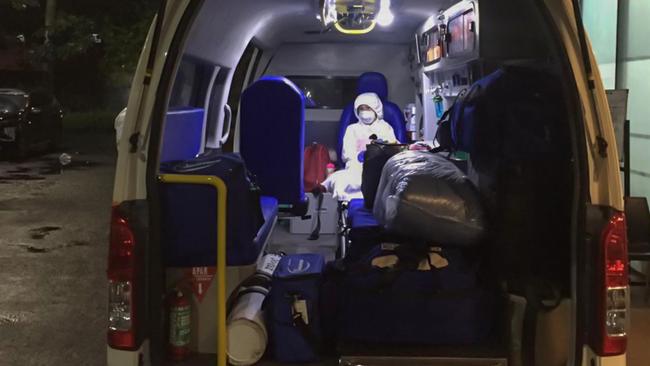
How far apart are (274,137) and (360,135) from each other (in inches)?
57.7

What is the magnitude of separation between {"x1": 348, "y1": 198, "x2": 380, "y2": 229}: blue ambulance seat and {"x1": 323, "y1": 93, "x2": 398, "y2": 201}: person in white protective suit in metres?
1.14

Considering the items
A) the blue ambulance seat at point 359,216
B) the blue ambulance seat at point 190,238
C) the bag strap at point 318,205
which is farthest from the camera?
the bag strap at point 318,205

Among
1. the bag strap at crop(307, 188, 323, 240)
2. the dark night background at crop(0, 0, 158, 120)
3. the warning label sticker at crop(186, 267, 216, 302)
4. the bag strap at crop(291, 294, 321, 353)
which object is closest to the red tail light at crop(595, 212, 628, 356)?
the bag strap at crop(291, 294, 321, 353)

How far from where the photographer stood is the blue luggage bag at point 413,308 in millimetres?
3109

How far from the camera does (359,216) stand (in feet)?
17.0

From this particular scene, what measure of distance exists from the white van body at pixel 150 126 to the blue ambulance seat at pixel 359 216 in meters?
1.88

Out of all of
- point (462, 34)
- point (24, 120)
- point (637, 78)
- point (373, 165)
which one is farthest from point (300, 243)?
point (24, 120)

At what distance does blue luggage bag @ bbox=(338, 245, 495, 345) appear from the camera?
311 cm

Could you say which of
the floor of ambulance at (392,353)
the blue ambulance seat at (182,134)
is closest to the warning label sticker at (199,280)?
the floor of ambulance at (392,353)

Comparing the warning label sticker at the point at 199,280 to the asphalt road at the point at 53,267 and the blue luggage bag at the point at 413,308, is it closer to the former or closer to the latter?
the blue luggage bag at the point at 413,308

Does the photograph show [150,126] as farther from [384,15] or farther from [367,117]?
[367,117]

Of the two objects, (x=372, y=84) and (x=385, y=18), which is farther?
(x=372, y=84)

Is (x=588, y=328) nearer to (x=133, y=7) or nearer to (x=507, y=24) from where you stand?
(x=507, y=24)

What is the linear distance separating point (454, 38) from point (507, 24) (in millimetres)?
1349
